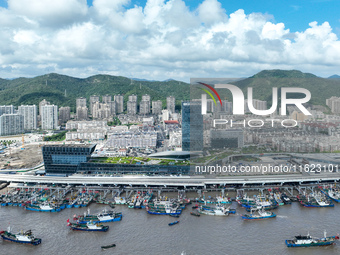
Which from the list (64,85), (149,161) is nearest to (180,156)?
(149,161)

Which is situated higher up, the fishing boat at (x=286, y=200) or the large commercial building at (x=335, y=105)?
the large commercial building at (x=335, y=105)

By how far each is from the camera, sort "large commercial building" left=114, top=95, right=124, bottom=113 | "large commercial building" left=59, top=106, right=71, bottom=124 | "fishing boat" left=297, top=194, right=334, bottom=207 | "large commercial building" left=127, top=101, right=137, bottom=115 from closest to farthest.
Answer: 1. "fishing boat" left=297, top=194, right=334, bottom=207
2. "large commercial building" left=59, top=106, right=71, bottom=124
3. "large commercial building" left=127, top=101, right=137, bottom=115
4. "large commercial building" left=114, top=95, right=124, bottom=113

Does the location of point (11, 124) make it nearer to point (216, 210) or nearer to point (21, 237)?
point (21, 237)

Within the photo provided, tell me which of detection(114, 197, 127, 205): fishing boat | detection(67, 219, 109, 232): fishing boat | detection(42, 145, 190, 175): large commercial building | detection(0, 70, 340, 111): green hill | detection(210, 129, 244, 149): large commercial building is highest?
detection(0, 70, 340, 111): green hill

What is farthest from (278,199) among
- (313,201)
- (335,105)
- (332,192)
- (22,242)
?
(335,105)

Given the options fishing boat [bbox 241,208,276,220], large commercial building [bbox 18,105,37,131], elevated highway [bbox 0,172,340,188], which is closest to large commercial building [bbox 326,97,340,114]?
elevated highway [bbox 0,172,340,188]

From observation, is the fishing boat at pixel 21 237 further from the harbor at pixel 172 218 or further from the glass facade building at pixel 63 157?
the glass facade building at pixel 63 157

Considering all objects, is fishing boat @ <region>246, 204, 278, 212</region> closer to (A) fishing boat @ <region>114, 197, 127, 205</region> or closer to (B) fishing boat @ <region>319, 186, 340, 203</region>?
(B) fishing boat @ <region>319, 186, 340, 203</region>

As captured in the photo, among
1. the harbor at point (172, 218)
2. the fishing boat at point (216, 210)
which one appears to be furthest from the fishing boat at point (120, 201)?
the fishing boat at point (216, 210)
